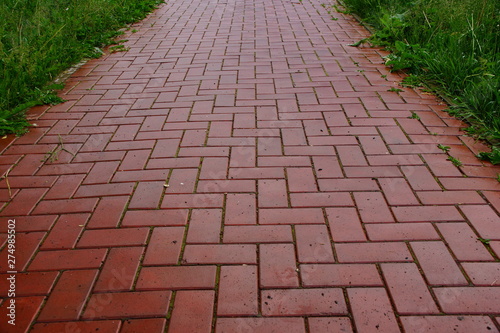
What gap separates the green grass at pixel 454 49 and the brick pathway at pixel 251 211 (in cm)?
24

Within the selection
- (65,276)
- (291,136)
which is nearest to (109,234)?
(65,276)

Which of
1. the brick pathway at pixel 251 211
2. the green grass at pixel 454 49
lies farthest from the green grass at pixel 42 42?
the green grass at pixel 454 49

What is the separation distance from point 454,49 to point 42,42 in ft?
12.9

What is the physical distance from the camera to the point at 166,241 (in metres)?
1.95

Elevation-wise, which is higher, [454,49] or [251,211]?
[454,49]

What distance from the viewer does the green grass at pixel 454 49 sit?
294 cm

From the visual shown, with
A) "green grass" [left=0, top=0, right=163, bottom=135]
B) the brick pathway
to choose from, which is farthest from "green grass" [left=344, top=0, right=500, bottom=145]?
"green grass" [left=0, top=0, right=163, bottom=135]

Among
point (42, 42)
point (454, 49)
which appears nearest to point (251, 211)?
point (454, 49)

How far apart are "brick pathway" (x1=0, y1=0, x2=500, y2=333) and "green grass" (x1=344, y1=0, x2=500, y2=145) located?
9.4 inches

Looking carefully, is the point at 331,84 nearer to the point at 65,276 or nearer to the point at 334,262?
the point at 334,262

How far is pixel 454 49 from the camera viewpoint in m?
3.58

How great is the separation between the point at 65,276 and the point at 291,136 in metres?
1.69

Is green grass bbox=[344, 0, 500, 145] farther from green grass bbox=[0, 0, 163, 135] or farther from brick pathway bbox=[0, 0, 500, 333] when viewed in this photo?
green grass bbox=[0, 0, 163, 135]

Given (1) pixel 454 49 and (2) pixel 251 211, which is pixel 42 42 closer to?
(2) pixel 251 211
